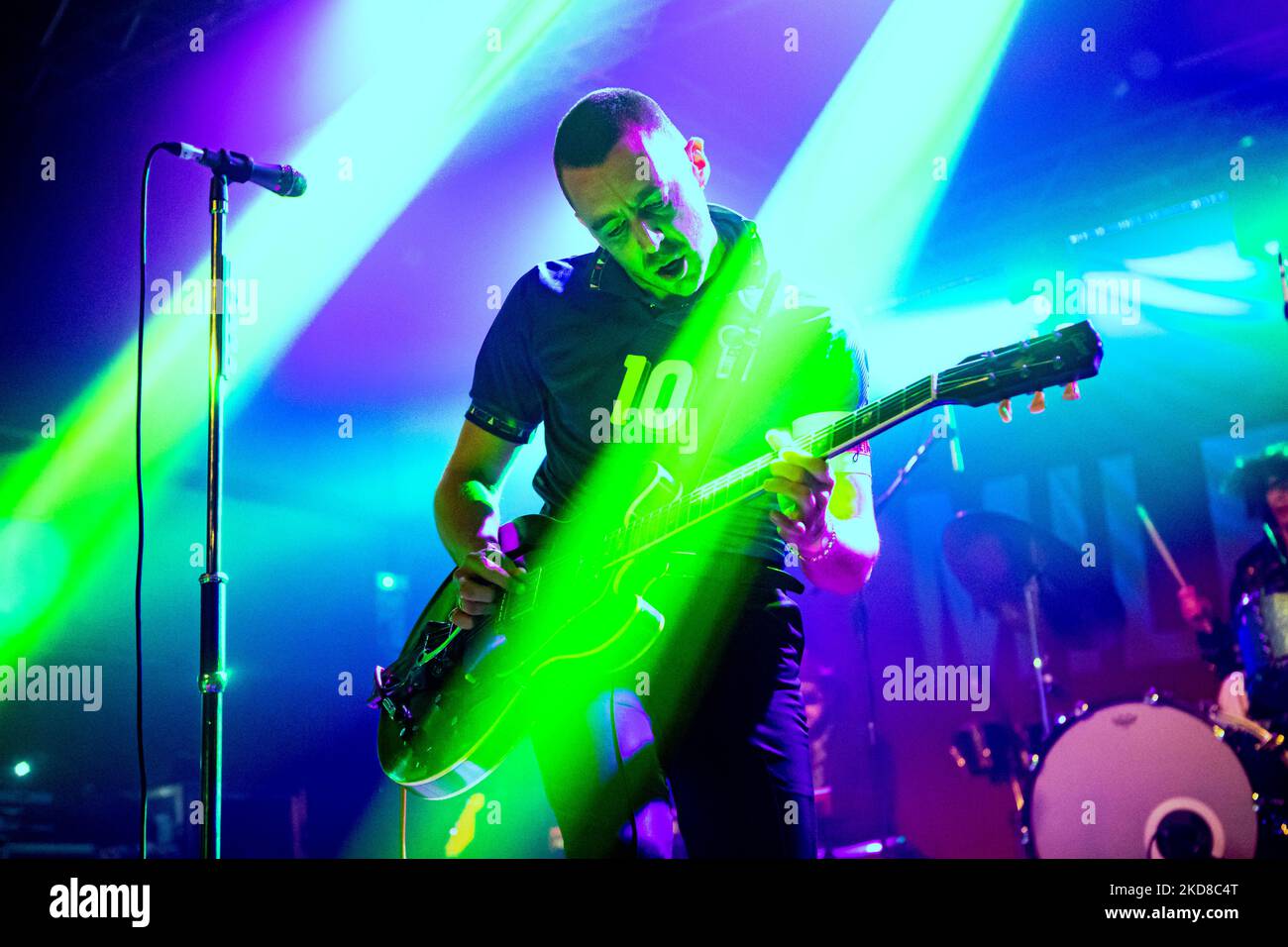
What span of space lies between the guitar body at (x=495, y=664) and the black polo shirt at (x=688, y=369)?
0.16m

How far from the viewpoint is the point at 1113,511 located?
5496 mm

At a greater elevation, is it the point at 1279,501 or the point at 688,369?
the point at 688,369

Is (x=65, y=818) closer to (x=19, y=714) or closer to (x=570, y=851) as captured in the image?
(x=19, y=714)

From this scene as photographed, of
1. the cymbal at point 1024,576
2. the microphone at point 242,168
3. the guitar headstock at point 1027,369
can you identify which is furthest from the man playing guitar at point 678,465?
the cymbal at point 1024,576

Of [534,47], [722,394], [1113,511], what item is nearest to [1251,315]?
[1113,511]

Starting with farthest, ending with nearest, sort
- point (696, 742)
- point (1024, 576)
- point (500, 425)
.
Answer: point (1024, 576), point (500, 425), point (696, 742)

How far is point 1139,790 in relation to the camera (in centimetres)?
396

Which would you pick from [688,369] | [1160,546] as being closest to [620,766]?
[688,369]

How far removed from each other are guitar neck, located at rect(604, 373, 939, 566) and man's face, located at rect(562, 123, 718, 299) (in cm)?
53

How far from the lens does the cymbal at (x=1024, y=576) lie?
4834 mm

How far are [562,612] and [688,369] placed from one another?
0.64 metres

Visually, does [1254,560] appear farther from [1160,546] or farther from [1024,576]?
[1160,546]
